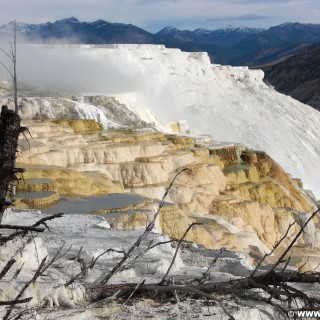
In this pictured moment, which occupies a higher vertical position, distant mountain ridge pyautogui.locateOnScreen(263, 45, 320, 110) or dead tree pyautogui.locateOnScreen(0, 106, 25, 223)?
distant mountain ridge pyautogui.locateOnScreen(263, 45, 320, 110)

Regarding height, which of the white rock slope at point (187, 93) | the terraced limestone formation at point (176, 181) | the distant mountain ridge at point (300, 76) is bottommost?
the terraced limestone formation at point (176, 181)

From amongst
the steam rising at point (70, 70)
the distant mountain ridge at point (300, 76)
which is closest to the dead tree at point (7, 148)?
the steam rising at point (70, 70)

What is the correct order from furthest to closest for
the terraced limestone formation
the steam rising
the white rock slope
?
the white rock slope < the steam rising < the terraced limestone formation

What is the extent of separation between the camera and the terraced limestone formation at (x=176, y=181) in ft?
43.6

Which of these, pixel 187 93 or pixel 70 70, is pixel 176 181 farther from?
pixel 187 93

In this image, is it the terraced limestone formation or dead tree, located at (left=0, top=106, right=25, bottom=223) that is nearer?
dead tree, located at (left=0, top=106, right=25, bottom=223)

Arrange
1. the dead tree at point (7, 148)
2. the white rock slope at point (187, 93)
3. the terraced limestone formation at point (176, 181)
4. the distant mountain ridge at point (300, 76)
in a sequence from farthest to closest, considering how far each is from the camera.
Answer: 1. the distant mountain ridge at point (300, 76)
2. the white rock slope at point (187, 93)
3. the terraced limestone formation at point (176, 181)
4. the dead tree at point (7, 148)

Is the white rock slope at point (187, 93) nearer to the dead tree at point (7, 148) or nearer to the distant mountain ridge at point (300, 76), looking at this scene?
the dead tree at point (7, 148)

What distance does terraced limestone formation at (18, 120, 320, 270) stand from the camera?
13.3 m

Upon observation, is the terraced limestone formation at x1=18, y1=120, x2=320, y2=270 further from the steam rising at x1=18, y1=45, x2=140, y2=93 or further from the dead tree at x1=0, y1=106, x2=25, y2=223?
the dead tree at x1=0, y1=106, x2=25, y2=223

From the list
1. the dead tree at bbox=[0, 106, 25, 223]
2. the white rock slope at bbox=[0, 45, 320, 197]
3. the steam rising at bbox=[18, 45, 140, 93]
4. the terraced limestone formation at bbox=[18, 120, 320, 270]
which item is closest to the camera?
the dead tree at bbox=[0, 106, 25, 223]

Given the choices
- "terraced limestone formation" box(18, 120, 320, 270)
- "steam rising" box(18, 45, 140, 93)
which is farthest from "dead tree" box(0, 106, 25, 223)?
"steam rising" box(18, 45, 140, 93)

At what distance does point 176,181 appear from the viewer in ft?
59.9

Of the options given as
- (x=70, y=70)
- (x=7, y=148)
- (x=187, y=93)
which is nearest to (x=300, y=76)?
(x=187, y=93)
